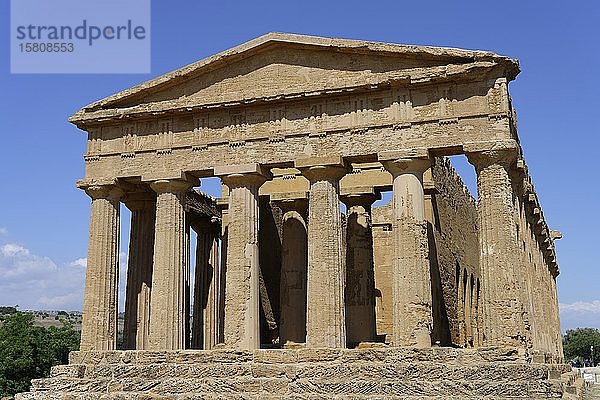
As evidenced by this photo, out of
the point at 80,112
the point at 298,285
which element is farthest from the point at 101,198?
the point at 298,285

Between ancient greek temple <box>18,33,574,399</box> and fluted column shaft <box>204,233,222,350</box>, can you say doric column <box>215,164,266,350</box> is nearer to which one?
ancient greek temple <box>18,33,574,399</box>

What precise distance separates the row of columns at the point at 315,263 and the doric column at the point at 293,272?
0.88 ft

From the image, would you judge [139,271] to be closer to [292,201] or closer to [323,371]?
[292,201]

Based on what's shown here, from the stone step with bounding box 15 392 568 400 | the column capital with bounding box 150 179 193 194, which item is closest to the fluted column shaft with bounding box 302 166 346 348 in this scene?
the stone step with bounding box 15 392 568 400

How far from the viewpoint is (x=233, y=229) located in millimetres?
22031

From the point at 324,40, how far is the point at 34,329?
29.4m

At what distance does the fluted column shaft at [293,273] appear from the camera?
26.1 metres

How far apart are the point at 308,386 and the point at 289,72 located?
32.2 ft

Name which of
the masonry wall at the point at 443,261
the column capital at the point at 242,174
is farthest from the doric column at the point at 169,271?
the masonry wall at the point at 443,261

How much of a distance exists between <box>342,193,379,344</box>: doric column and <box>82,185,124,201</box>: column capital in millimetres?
7943

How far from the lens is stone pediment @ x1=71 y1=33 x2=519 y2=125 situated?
20.5 m

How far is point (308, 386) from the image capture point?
17141mm

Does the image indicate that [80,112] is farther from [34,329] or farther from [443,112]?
[34,329]

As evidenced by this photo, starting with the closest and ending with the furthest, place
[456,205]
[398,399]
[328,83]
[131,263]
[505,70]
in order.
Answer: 1. [398,399]
2. [505,70]
3. [328,83]
4. [131,263]
5. [456,205]
